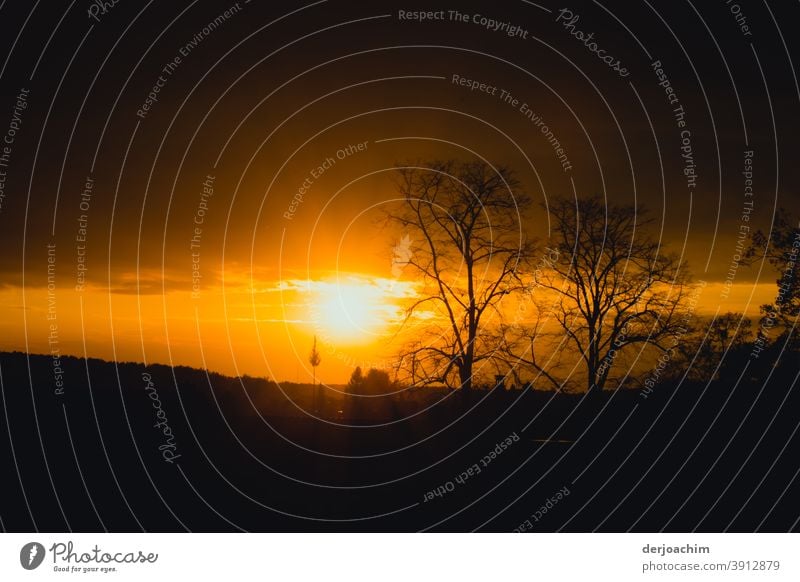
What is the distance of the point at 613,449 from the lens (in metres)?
22.6

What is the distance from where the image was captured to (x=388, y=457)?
2181 centimetres

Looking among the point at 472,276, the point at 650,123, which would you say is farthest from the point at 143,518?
the point at 650,123

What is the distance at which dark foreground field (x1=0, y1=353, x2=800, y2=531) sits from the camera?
18.6m

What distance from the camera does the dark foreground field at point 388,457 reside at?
18.6m
